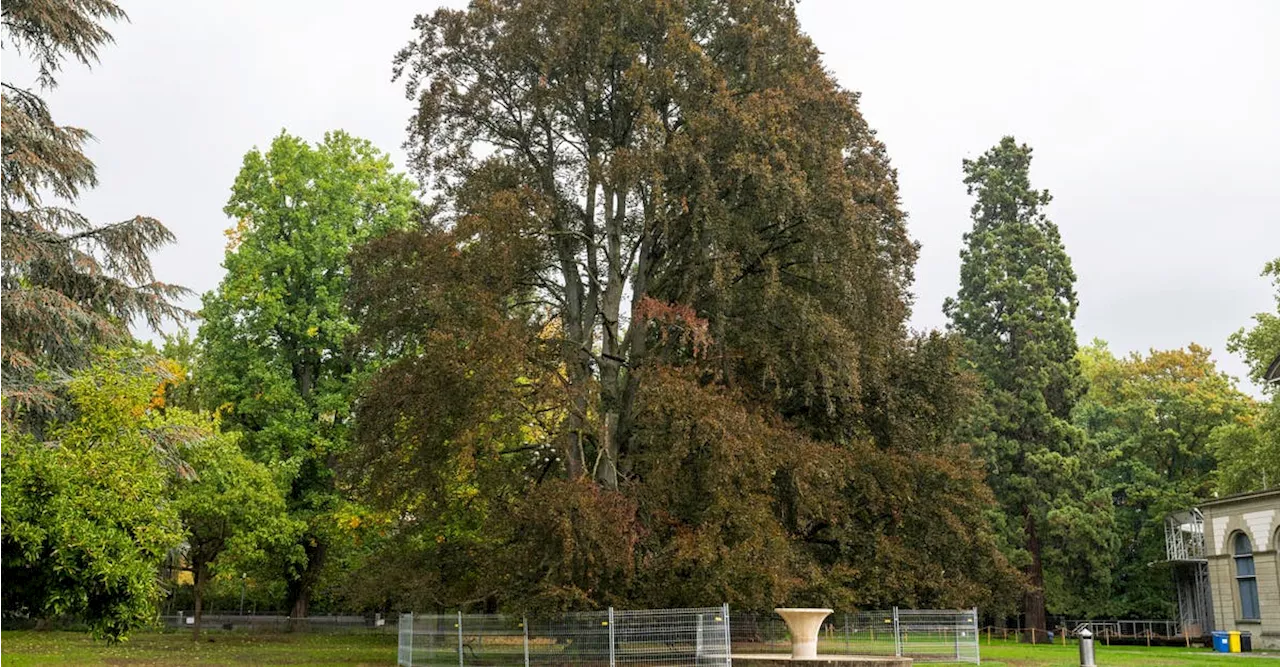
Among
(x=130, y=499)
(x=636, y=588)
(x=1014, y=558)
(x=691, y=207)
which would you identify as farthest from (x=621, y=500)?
(x=1014, y=558)

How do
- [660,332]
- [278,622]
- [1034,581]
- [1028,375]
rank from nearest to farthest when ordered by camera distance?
[660,332] < [1034,581] < [1028,375] < [278,622]

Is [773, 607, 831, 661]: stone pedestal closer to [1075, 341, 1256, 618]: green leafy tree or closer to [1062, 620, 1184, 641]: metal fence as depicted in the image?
[1062, 620, 1184, 641]: metal fence

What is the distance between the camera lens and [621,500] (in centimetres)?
2081

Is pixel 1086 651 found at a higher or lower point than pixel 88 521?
lower

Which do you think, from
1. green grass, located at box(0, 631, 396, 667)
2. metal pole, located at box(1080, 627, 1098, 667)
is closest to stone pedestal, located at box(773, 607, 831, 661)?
metal pole, located at box(1080, 627, 1098, 667)

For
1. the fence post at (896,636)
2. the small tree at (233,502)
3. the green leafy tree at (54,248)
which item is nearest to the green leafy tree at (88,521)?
the green leafy tree at (54,248)

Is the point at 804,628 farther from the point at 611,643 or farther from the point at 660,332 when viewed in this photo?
the point at 660,332

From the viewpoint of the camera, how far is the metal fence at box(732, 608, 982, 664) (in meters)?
23.2

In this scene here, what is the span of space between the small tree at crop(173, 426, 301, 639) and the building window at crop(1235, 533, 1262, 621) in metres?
29.1

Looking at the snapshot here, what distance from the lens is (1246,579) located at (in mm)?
32781

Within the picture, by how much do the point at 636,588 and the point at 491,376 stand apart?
Answer: 515cm

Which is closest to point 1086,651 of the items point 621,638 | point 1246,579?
point 621,638

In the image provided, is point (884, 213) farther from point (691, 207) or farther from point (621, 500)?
point (621, 500)

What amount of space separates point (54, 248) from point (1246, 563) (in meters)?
33.9
